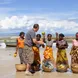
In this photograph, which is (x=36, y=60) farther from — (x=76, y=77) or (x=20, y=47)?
(x=76, y=77)

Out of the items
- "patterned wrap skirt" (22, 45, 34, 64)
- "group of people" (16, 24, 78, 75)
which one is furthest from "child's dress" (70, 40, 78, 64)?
"patterned wrap skirt" (22, 45, 34, 64)

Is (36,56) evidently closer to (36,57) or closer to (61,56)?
(36,57)

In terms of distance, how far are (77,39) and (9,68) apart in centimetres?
300

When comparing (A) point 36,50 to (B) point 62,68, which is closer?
(B) point 62,68

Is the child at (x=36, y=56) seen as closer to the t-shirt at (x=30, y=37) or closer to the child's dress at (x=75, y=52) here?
the t-shirt at (x=30, y=37)

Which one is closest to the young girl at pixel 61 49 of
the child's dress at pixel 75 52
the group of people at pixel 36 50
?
the group of people at pixel 36 50

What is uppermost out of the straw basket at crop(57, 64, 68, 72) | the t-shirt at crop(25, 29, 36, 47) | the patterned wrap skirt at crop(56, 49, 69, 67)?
the t-shirt at crop(25, 29, 36, 47)

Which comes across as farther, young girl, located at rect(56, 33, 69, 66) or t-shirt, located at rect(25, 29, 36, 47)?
young girl, located at rect(56, 33, 69, 66)

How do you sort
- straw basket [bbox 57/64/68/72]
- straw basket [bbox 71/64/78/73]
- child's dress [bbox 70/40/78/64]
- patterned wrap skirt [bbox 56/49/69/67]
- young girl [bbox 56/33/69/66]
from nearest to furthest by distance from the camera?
straw basket [bbox 71/64/78/73] < straw basket [bbox 57/64/68/72] < child's dress [bbox 70/40/78/64] < young girl [bbox 56/33/69/66] < patterned wrap skirt [bbox 56/49/69/67]

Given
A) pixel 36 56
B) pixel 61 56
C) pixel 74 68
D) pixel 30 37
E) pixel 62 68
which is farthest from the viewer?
pixel 61 56

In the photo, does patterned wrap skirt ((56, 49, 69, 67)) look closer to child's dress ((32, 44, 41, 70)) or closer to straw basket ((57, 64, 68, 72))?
straw basket ((57, 64, 68, 72))

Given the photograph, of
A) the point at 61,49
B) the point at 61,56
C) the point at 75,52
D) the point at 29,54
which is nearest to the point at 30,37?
the point at 29,54

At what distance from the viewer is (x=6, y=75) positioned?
10.5m

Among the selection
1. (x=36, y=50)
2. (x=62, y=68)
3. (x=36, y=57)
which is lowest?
(x=62, y=68)
